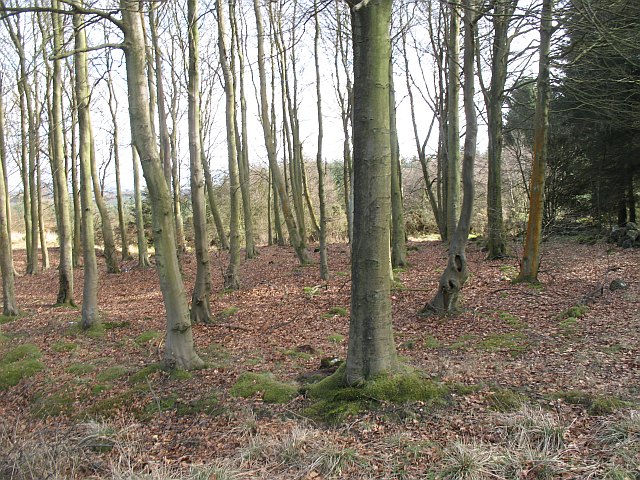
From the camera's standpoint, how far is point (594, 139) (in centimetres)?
1684

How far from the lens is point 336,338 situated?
7.75 meters

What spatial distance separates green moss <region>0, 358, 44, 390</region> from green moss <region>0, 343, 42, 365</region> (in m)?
0.23

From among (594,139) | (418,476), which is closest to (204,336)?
(418,476)

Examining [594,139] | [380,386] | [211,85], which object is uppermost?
[211,85]

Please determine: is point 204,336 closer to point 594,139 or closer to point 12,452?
point 12,452

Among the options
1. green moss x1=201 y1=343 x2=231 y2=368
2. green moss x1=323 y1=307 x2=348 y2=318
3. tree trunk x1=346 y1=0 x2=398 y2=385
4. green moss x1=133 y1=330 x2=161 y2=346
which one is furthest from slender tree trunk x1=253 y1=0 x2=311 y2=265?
tree trunk x1=346 y1=0 x2=398 y2=385

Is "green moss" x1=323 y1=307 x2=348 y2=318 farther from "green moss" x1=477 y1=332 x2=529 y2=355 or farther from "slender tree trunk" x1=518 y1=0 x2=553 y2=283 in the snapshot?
"slender tree trunk" x1=518 y1=0 x2=553 y2=283

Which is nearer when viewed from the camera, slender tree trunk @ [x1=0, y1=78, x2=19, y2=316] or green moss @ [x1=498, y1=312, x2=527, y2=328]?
green moss @ [x1=498, y1=312, x2=527, y2=328]

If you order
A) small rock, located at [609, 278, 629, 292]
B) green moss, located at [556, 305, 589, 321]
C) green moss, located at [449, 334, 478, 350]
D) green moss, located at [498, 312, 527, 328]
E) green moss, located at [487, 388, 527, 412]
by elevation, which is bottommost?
green moss, located at [449, 334, 478, 350]

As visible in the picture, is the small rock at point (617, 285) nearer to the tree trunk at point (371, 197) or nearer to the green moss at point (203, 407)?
the tree trunk at point (371, 197)

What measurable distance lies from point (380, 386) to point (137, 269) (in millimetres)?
15309

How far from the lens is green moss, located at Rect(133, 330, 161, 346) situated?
8.46 metres

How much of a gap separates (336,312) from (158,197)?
4650mm

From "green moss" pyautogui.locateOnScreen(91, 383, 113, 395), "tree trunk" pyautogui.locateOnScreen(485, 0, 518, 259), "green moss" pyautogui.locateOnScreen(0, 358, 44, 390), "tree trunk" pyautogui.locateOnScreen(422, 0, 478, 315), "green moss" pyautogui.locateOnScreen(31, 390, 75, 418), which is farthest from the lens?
"tree trunk" pyautogui.locateOnScreen(485, 0, 518, 259)
